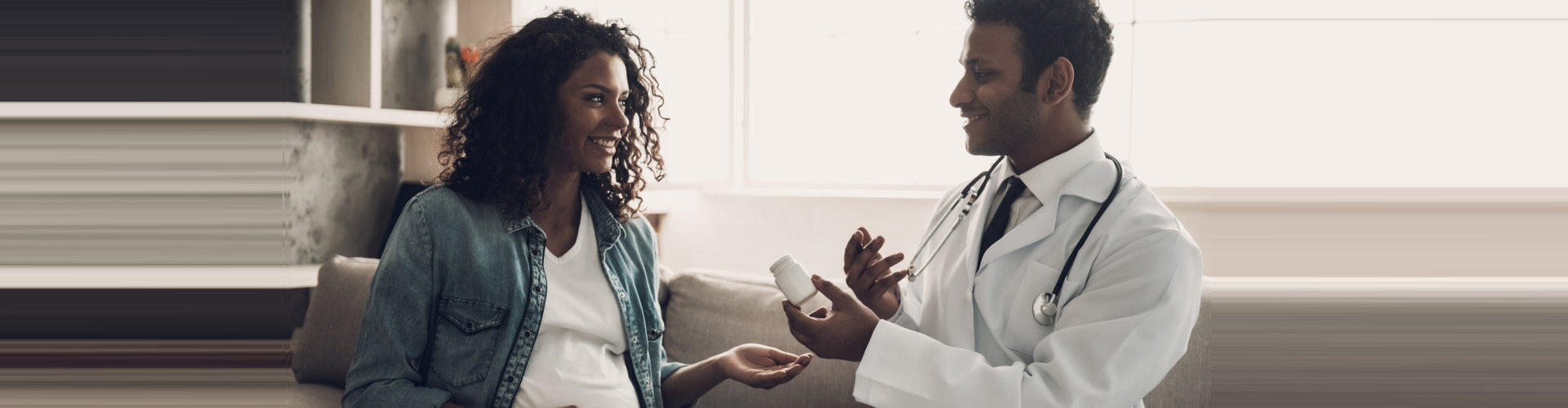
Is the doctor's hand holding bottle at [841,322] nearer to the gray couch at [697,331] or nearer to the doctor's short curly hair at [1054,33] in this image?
the doctor's short curly hair at [1054,33]

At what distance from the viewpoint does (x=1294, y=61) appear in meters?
2.66

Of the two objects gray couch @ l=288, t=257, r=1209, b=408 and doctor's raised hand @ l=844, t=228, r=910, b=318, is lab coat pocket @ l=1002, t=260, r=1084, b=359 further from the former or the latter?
gray couch @ l=288, t=257, r=1209, b=408

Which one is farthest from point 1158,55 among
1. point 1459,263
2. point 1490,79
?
point 1459,263

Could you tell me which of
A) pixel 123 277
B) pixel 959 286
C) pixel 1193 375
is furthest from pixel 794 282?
pixel 1193 375

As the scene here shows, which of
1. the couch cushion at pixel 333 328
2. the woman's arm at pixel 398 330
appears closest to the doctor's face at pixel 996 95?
the woman's arm at pixel 398 330

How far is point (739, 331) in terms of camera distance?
221 centimetres

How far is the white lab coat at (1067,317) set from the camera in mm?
1300

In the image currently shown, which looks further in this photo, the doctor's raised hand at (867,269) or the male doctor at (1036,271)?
the doctor's raised hand at (867,269)

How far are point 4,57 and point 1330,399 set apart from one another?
6.85 ft

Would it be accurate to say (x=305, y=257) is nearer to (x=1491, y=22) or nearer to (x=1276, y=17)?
(x=1276, y=17)

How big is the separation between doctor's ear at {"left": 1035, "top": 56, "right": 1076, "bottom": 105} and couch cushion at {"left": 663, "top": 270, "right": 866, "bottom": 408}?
0.78 metres

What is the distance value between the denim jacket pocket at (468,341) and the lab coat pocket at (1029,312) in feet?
2.43

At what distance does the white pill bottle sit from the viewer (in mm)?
1429

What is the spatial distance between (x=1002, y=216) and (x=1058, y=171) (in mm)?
127
